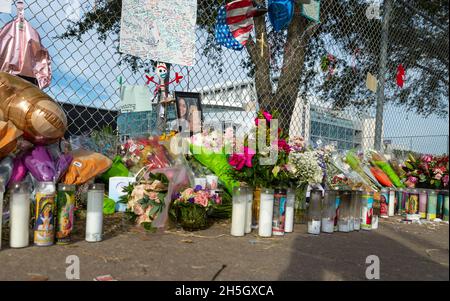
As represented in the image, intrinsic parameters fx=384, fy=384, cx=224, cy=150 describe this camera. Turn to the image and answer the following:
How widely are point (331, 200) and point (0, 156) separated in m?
2.14

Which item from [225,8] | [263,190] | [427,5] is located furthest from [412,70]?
[263,190]

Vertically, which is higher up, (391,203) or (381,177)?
(381,177)

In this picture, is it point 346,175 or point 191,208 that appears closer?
→ point 191,208

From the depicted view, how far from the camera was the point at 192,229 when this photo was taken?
2543 mm

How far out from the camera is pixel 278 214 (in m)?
2.51

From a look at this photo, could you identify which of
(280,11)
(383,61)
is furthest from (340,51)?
(280,11)

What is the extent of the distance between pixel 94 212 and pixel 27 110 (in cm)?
82

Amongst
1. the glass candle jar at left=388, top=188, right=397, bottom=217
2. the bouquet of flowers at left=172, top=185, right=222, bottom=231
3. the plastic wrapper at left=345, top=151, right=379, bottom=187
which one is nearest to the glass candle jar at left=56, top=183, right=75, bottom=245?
the bouquet of flowers at left=172, top=185, right=222, bottom=231

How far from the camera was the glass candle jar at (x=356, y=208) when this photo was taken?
2.86 metres

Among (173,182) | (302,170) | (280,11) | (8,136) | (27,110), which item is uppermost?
(280,11)

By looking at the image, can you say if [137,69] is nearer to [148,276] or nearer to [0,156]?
[0,156]

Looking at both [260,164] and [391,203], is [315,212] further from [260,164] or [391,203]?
[391,203]

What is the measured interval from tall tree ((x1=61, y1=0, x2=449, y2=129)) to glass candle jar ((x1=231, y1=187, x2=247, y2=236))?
158 centimetres

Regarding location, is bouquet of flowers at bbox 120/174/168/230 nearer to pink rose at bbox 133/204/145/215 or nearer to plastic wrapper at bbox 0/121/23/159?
pink rose at bbox 133/204/145/215
